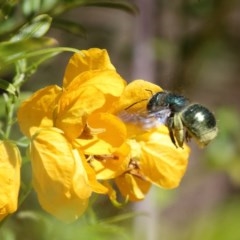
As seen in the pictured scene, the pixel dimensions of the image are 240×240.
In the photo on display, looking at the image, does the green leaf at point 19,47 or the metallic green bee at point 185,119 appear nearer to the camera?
the green leaf at point 19,47

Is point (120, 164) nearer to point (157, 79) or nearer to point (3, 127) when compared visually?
point (3, 127)

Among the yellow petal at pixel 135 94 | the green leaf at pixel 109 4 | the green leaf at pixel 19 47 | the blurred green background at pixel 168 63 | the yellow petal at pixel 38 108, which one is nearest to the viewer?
the green leaf at pixel 19 47

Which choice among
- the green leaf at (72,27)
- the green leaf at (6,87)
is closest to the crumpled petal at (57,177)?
the green leaf at (6,87)

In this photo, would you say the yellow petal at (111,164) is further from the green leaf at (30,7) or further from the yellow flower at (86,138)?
the green leaf at (30,7)

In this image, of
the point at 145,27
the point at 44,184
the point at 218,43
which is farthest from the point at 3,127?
the point at 218,43

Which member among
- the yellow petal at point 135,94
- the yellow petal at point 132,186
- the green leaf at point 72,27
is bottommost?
the yellow petal at point 132,186

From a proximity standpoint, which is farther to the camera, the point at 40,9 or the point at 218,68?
the point at 218,68

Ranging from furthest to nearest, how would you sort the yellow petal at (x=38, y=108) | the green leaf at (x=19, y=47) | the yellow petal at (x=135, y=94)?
1. the yellow petal at (x=135, y=94)
2. the yellow petal at (x=38, y=108)
3. the green leaf at (x=19, y=47)
